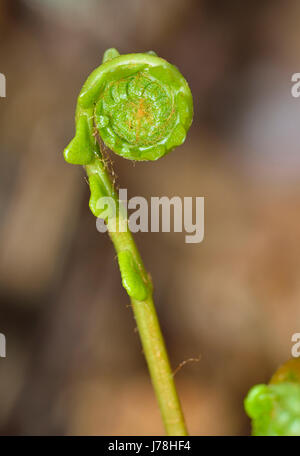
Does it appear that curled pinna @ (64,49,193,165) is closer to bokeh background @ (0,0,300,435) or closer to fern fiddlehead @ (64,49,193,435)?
fern fiddlehead @ (64,49,193,435)

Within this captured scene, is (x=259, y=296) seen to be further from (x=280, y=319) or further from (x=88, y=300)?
(x=88, y=300)

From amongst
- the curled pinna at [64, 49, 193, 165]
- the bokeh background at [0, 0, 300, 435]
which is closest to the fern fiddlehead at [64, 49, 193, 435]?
the curled pinna at [64, 49, 193, 165]

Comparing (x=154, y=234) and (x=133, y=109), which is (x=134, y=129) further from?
(x=154, y=234)

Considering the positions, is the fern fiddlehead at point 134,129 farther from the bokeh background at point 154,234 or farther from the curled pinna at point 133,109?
the bokeh background at point 154,234

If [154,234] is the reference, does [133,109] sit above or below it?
below

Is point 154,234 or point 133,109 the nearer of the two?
point 133,109

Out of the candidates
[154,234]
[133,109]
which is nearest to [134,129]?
[133,109]
